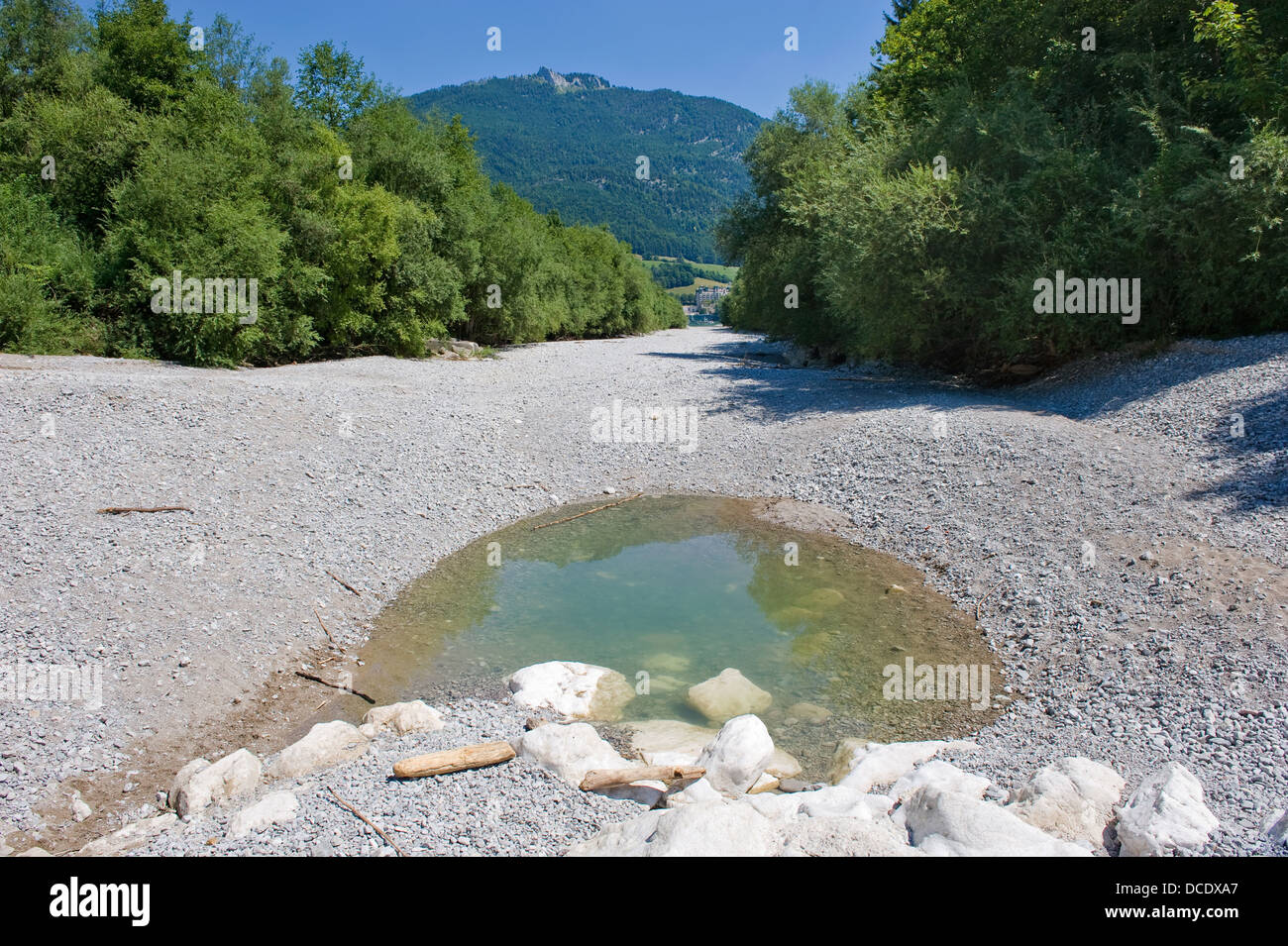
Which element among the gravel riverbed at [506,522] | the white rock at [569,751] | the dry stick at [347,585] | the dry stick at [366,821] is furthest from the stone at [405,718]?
the dry stick at [347,585]

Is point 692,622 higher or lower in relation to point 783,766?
higher

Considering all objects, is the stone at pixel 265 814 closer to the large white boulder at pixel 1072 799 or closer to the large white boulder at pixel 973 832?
the large white boulder at pixel 973 832

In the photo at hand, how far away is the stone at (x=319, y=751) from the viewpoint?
17.2ft

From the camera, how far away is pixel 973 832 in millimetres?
3768

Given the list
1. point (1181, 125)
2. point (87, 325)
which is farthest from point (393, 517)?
point (1181, 125)

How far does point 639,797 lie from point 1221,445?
A: 10198 mm

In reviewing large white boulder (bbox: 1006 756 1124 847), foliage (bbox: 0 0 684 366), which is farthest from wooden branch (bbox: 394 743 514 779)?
foliage (bbox: 0 0 684 366)

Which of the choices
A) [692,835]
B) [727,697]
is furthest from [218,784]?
[727,697]

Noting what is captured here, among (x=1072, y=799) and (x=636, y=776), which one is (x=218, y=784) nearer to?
(x=636, y=776)

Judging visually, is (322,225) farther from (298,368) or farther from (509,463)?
(509,463)

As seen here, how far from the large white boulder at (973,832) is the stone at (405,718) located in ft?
12.5

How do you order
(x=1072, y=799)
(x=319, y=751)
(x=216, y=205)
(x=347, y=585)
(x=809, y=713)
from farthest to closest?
(x=216, y=205) → (x=347, y=585) → (x=809, y=713) → (x=319, y=751) → (x=1072, y=799)

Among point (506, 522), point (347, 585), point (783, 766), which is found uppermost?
point (506, 522)

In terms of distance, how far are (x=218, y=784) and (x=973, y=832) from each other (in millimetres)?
4873
